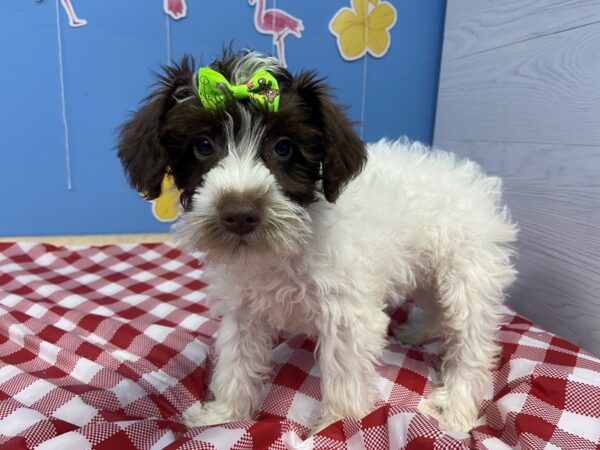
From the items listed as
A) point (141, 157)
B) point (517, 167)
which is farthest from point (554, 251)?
point (141, 157)

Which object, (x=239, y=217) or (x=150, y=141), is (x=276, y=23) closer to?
(x=150, y=141)

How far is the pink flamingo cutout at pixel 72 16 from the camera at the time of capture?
113 inches

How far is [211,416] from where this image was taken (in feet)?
5.39

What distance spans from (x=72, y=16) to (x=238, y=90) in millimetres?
2238

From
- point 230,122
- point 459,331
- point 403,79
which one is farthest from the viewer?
point 403,79

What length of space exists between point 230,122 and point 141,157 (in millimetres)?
291

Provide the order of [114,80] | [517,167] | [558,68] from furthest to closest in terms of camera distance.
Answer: [114,80], [517,167], [558,68]

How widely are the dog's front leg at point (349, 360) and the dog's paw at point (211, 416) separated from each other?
0.32 metres

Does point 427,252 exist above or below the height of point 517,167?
below

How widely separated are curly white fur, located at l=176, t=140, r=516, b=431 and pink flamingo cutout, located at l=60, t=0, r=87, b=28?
2151 millimetres

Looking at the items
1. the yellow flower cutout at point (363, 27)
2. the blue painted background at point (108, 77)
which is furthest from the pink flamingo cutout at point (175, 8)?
the yellow flower cutout at point (363, 27)

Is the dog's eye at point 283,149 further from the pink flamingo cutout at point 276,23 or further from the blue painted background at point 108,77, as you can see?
the pink flamingo cutout at point 276,23

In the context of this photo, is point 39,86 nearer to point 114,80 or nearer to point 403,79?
point 114,80

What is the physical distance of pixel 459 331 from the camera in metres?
1.80
